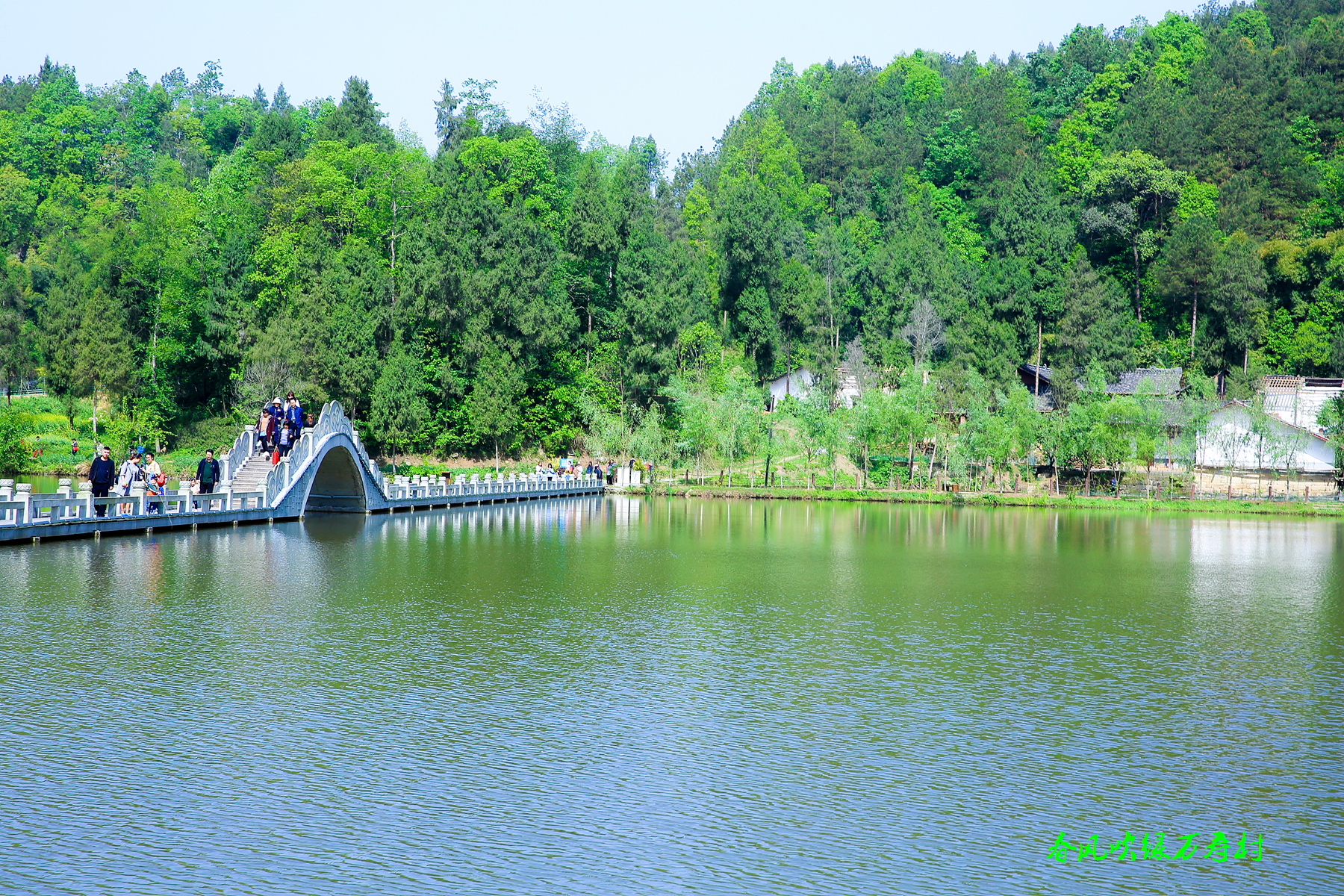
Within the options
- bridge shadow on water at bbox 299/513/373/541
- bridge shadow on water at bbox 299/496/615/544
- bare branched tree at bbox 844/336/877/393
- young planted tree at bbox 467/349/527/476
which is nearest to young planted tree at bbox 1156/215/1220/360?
bare branched tree at bbox 844/336/877/393

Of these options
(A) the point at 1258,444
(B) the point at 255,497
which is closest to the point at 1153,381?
(A) the point at 1258,444

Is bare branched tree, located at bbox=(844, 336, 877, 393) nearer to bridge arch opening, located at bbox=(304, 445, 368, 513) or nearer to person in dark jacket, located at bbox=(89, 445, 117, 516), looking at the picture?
bridge arch opening, located at bbox=(304, 445, 368, 513)

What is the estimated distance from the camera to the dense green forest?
5962 cm

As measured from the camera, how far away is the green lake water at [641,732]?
743 centimetres

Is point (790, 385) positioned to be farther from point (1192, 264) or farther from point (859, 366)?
point (1192, 264)

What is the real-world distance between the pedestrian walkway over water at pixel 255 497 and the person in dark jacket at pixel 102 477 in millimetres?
92

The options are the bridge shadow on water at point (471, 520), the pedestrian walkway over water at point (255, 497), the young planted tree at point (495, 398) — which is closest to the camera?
the pedestrian walkway over water at point (255, 497)

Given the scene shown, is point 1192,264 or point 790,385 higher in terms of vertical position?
point 1192,264

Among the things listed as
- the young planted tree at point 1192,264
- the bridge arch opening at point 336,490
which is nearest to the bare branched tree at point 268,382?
the bridge arch opening at point 336,490

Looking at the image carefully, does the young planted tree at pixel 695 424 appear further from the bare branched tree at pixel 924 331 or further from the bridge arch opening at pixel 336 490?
the bridge arch opening at pixel 336 490

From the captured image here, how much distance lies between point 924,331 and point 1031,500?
22.4 m

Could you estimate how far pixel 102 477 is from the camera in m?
24.5

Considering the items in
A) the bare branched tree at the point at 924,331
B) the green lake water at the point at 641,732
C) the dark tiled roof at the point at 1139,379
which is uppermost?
the bare branched tree at the point at 924,331

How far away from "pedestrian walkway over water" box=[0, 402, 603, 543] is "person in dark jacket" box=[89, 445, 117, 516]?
9 cm
